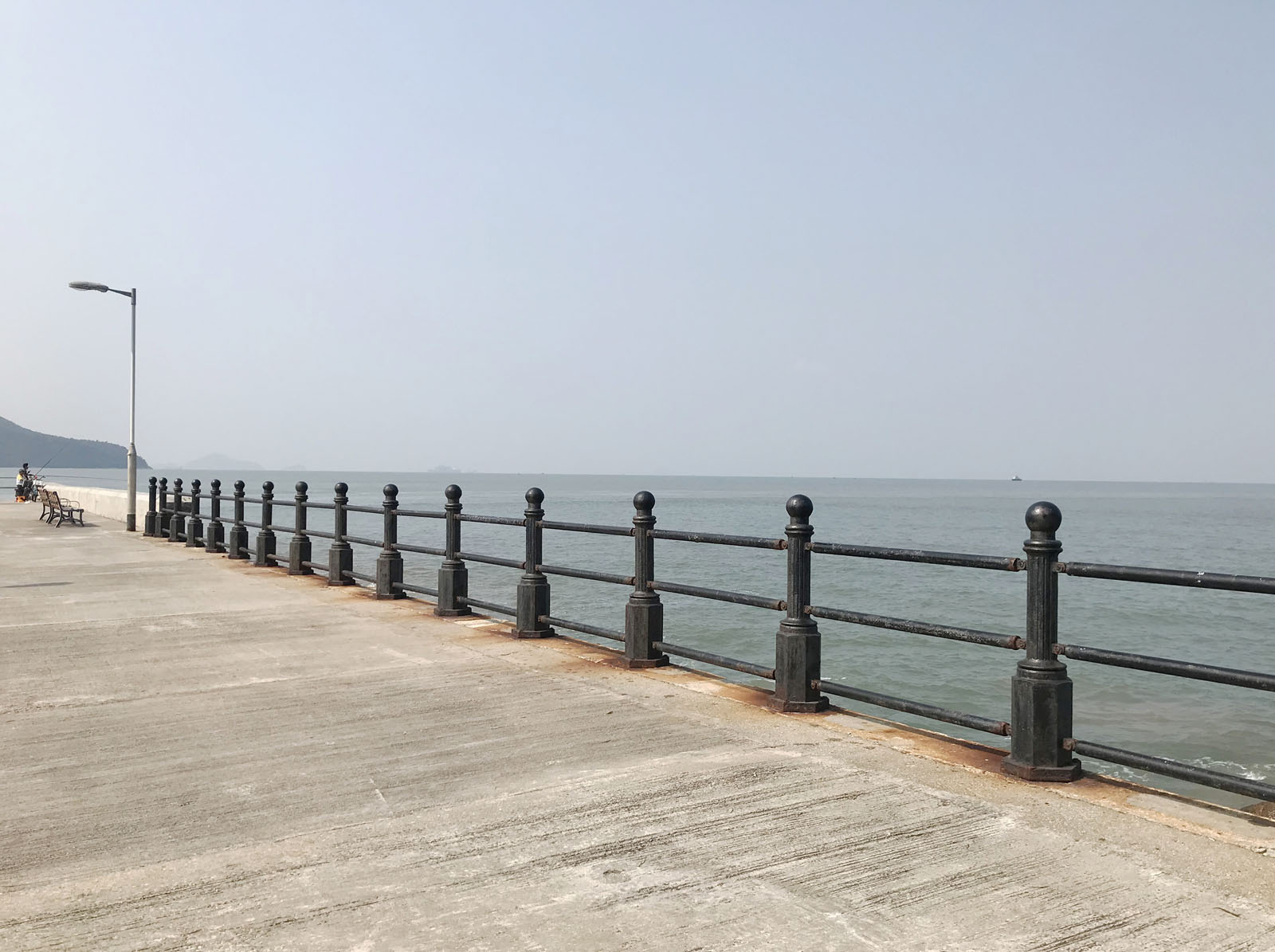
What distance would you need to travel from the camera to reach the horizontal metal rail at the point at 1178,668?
13.6 ft

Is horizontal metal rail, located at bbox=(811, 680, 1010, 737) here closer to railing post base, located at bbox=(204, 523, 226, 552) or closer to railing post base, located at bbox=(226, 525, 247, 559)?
railing post base, located at bbox=(226, 525, 247, 559)

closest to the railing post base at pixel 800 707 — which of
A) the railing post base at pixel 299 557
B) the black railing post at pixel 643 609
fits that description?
the black railing post at pixel 643 609

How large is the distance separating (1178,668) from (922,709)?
1.45 m

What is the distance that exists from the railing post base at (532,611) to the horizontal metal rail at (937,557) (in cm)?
339

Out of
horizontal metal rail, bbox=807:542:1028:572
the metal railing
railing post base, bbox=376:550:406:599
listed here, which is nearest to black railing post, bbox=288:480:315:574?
railing post base, bbox=376:550:406:599

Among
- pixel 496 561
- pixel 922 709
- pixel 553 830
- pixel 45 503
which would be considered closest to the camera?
pixel 553 830

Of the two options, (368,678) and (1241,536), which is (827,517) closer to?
(1241,536)

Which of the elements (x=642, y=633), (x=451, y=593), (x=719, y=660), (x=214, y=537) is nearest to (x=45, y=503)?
(x=214, y=537)

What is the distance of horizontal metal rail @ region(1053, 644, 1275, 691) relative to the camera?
4.14m

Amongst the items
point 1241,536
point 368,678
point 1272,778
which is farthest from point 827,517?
point 368,678

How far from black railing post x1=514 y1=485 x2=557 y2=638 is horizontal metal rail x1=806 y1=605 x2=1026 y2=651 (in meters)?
3.37

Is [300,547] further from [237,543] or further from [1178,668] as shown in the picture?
[1178,668]

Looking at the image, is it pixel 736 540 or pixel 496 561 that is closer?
pixel 736 540

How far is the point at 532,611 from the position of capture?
908 cm
